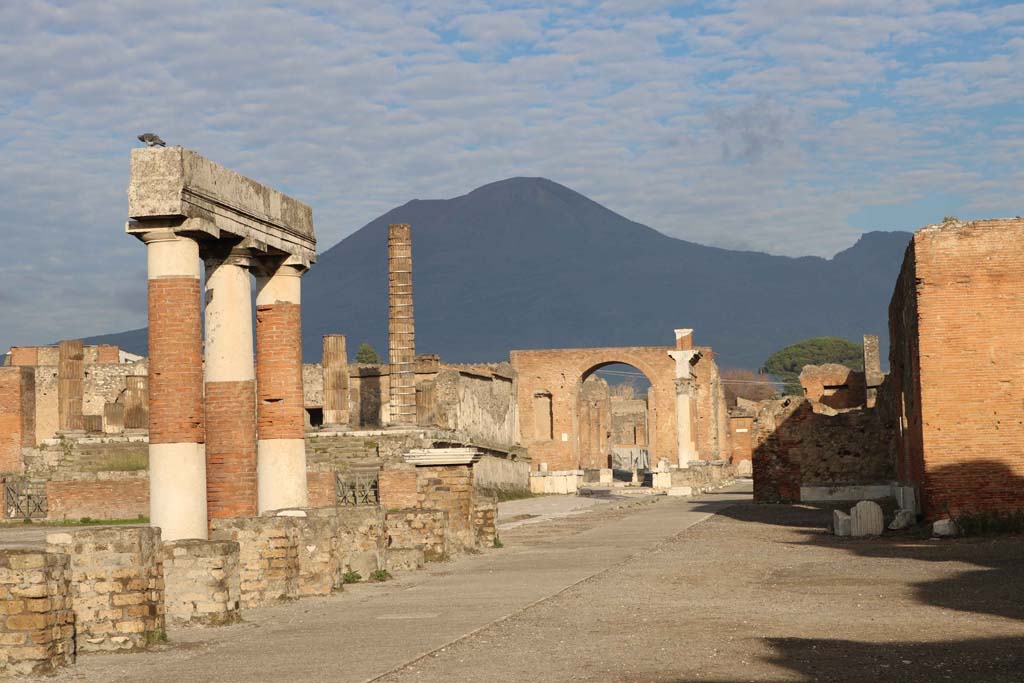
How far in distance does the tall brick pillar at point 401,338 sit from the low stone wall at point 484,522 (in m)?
18.3

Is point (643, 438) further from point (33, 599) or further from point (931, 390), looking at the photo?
point (33, 599)

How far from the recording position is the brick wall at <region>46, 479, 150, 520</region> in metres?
33.3

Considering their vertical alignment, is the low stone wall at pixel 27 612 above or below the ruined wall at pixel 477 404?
below

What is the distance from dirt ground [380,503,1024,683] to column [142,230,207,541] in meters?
3.43

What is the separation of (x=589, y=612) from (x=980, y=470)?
10214 millimetres

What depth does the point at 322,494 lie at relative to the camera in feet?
111

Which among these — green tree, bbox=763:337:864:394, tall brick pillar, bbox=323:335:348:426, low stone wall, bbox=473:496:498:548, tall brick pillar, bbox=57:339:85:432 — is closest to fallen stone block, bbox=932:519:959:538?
low stone wall, bbox=473:496:498:548

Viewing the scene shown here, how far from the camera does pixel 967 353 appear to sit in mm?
Result: 20234

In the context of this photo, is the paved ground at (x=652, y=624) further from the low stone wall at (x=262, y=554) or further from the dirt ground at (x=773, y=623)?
the low stone wall at (x=262, y=554)

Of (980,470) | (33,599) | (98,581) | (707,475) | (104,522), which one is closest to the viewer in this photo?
(33,599)

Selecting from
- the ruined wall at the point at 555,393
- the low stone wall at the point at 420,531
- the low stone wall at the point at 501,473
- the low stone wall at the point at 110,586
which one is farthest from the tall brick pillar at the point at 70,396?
the low stone wall at the point at 110,586

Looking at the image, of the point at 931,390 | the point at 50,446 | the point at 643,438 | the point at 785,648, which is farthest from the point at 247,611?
the point at 643,438

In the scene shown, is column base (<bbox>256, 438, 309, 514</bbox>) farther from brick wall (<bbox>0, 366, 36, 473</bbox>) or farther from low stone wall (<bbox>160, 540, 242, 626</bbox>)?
brick wall (<bbox>0, 366, 36, 473</bbox>)

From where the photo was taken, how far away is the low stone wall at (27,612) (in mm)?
8688
